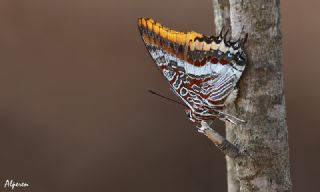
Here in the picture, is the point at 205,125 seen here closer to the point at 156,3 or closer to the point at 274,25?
the point at 274,25

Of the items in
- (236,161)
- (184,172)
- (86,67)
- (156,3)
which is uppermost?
(156,3)

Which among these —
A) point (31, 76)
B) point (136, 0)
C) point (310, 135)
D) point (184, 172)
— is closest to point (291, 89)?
point (310, 135)

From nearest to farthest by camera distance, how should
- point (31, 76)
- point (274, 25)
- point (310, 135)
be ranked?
point (274, 25)
point (31, 76)
point (310, 135)
